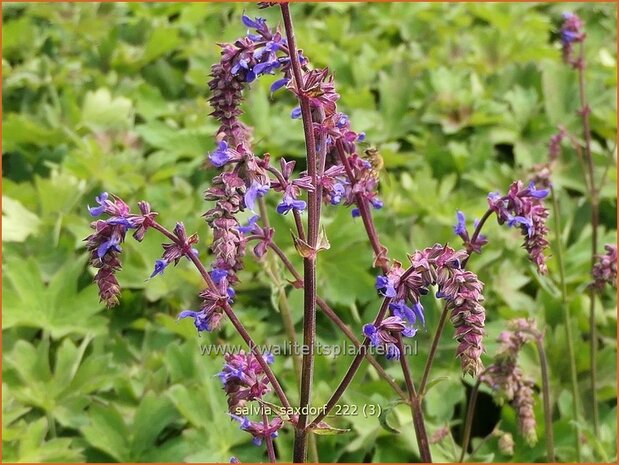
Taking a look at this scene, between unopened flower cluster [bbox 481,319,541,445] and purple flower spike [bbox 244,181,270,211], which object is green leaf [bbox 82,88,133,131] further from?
purple flower spike [bbox 244,181,270,211]

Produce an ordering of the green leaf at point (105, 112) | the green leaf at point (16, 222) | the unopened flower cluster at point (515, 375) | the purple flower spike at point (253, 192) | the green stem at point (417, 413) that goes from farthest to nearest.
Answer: the green leaf at point (105, 112) → the green leaf at point (16, 222) → the unopened flower cluster at point (515, 375) → the green stem at point (417, 413) → the purple flower spike at point (253, 192)

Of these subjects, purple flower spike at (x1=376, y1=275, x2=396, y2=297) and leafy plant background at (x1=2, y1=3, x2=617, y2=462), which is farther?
leafy plant background at (x1=2, y1=3, x2=617, y2=462)

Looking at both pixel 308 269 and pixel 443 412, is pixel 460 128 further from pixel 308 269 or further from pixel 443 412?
pixel 308 269

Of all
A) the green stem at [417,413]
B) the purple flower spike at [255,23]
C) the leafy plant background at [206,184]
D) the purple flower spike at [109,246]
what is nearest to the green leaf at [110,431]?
the leafy plant background at [206,184]

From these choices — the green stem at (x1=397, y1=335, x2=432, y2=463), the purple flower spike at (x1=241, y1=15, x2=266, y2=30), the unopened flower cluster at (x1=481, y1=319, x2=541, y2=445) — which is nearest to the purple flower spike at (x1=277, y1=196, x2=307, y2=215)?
the purple flower spike at (x1=241, y1=15, x2=266, y2=30)

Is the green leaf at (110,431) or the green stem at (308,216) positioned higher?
the green stem at (308,216)

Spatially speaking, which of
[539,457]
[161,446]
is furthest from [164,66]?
[539,457]

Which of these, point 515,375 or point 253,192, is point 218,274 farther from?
point 515,375

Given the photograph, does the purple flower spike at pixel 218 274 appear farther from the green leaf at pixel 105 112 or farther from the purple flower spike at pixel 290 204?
the green leaf at pixel 105 112
